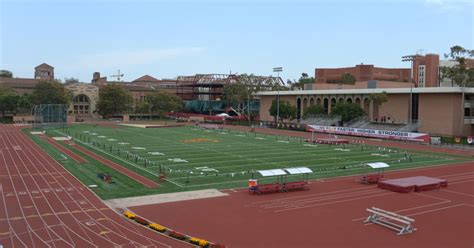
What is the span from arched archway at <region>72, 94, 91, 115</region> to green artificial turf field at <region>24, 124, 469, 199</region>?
7144 cm

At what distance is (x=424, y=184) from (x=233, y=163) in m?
16.1

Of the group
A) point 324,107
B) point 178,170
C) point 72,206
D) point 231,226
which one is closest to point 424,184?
point 231,226

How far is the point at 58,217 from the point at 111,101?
325 ft

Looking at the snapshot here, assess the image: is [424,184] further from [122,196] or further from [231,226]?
[122,196]

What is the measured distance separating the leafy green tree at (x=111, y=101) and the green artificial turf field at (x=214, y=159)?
192 feet

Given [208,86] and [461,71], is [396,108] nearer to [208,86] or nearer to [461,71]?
[461,71]

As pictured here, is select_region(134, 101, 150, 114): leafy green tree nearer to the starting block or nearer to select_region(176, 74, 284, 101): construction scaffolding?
select_region(176, 74, 284, 101): construction scaffolding

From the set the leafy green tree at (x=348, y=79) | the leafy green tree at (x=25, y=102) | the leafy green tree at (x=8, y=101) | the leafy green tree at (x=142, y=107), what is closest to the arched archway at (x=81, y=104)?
the leafy green tree at (x=142, y=107)

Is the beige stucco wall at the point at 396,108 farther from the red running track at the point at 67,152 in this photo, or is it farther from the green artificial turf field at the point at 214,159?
the red running track at the point at 67,152

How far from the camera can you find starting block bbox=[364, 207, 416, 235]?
19.9 m

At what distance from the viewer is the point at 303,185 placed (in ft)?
94.4

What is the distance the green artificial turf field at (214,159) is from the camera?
3050 centimetres

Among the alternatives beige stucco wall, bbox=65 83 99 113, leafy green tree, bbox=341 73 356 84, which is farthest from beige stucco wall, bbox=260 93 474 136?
beige stucco wall, bbox=65 83 99 113

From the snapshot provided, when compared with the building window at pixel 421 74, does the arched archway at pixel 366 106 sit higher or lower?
lower
